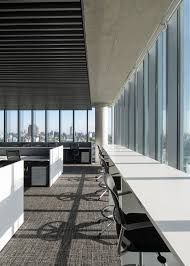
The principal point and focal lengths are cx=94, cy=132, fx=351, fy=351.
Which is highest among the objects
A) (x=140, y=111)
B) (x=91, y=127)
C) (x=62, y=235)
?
(x=140, y=111)

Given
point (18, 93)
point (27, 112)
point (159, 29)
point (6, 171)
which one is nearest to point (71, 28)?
point (159, 29)

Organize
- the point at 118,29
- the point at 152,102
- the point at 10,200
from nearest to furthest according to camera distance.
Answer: the point at 10,200, the point at 118,29, the point at 152,102

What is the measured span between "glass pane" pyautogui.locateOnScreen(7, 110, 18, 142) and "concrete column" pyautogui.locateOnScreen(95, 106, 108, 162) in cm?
455

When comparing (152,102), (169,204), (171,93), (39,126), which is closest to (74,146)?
(39,126)

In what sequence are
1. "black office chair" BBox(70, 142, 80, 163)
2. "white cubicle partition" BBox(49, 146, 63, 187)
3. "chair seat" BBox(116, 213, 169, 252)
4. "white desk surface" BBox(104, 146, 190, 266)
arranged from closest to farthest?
"white desk surface" BBox(104, 146, 190, 266) → "chair seat" BBox(116, 213, 169, 252) → "white cubicle partition" BBox(49, 146, 63, 187) → "black office chair" BBox(70, 142, 80, 163)

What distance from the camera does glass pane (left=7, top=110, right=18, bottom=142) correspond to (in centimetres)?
1770

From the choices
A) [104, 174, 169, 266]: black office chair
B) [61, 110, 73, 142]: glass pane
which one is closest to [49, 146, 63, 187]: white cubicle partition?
[104, 174, 169, 266]: black office chair

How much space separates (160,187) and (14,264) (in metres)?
1.71

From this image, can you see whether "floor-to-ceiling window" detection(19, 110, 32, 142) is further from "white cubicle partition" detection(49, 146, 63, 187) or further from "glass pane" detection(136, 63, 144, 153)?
"glass pane" detection(136, 63, 144, 153)

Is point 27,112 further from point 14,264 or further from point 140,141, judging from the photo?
point 14,264

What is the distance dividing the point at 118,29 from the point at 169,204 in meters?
3.42

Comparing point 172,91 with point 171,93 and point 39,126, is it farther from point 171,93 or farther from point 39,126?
point 39,126

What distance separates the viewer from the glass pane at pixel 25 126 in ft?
58.4

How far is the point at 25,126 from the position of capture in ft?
59.2
